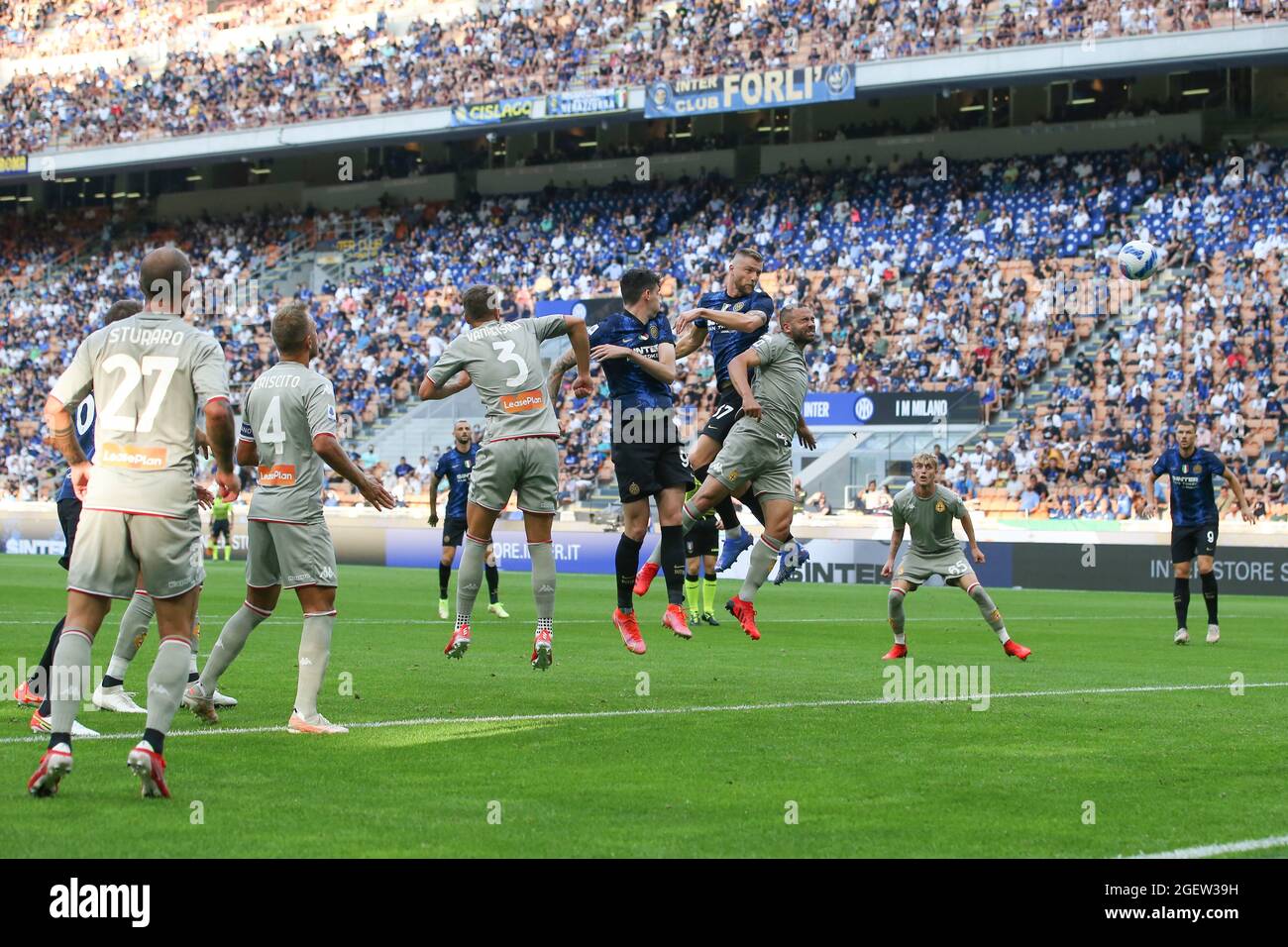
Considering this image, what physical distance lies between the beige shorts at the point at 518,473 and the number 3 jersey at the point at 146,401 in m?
4.02

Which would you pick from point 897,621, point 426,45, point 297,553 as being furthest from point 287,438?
point 426,45

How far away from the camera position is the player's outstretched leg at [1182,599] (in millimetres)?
17828

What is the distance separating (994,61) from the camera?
43.6 m

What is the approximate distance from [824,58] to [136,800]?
42.4 m

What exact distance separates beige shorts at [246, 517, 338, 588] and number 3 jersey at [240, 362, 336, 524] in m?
0.06

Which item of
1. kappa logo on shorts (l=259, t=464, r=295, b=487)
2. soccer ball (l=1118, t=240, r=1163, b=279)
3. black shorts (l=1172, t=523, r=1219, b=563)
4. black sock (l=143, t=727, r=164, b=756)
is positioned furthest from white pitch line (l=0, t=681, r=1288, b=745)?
soccer ball (l=1118, t=240, r=1163, b=279)

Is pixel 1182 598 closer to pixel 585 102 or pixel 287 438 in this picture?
pixel 287 438

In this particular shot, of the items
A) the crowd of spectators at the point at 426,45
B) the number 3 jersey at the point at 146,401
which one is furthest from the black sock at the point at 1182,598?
the crowd of spectators at the point at 426,45

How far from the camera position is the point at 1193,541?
740 inches

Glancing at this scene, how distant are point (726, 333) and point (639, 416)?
2401mm

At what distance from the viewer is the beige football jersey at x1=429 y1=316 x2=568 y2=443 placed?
11320 mm

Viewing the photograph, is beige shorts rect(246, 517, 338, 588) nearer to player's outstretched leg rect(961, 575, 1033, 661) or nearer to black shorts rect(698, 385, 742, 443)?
black shorts rect(698, 385, 742, 443)

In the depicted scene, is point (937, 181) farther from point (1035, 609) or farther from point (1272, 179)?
point (1035, 609)
